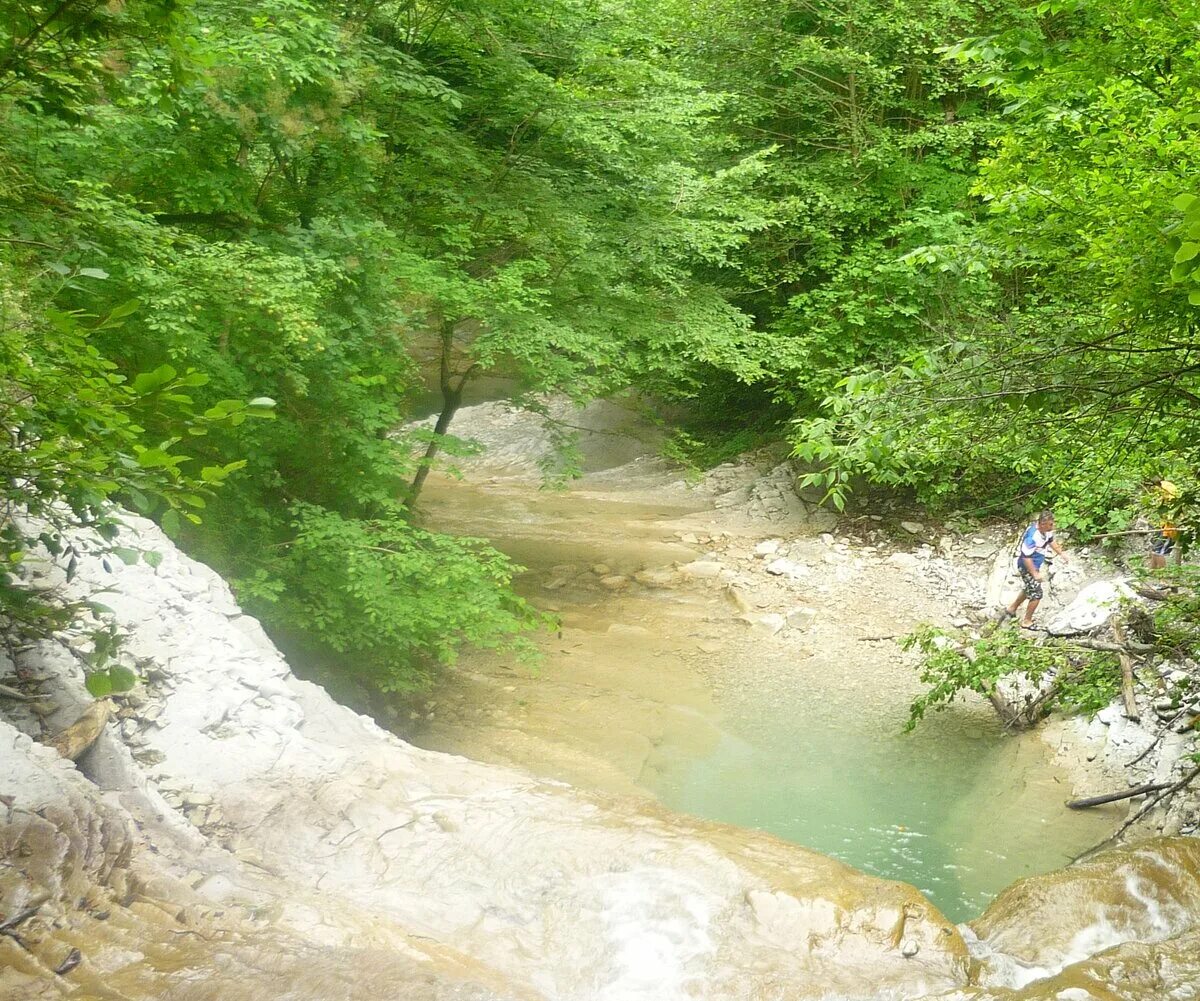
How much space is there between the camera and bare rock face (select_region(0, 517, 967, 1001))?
4.16m

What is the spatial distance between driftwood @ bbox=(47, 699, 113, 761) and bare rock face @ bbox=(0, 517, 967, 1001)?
3.9 inches

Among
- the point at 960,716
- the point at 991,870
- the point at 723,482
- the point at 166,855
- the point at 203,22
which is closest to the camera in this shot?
the point at 166,855

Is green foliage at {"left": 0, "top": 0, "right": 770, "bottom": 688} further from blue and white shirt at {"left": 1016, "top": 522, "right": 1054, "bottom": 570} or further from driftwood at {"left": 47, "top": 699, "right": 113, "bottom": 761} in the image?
blue and white shirt at {"left": 1016, "top": 522, "right": 1054, "bottom": 570}

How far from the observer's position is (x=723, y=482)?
17.9 meters

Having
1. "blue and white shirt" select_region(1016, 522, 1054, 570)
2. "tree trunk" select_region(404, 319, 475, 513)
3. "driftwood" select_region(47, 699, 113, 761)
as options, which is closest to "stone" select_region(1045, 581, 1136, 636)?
"blue and white shirt" select_region(1016, 522, 1054, 570)

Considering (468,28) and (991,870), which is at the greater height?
(468,28)

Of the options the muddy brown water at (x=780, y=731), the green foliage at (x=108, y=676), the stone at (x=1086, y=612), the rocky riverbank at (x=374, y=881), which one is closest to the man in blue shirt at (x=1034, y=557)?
the stone at (x=1086, y=612)

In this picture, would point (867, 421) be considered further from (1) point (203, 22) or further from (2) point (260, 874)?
(1) point (203, 22)

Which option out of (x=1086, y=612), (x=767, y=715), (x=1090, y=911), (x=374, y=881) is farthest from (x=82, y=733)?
(x=1086, y=612)

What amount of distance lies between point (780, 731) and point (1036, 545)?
366 centimetres

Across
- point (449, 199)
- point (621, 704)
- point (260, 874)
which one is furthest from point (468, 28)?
point (260, 874)

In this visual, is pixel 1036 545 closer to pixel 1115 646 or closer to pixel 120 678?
pixel 1115 646

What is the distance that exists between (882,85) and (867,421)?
40.6 ft

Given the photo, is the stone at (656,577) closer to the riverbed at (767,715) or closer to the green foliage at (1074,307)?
the riverbed at (767,715)
